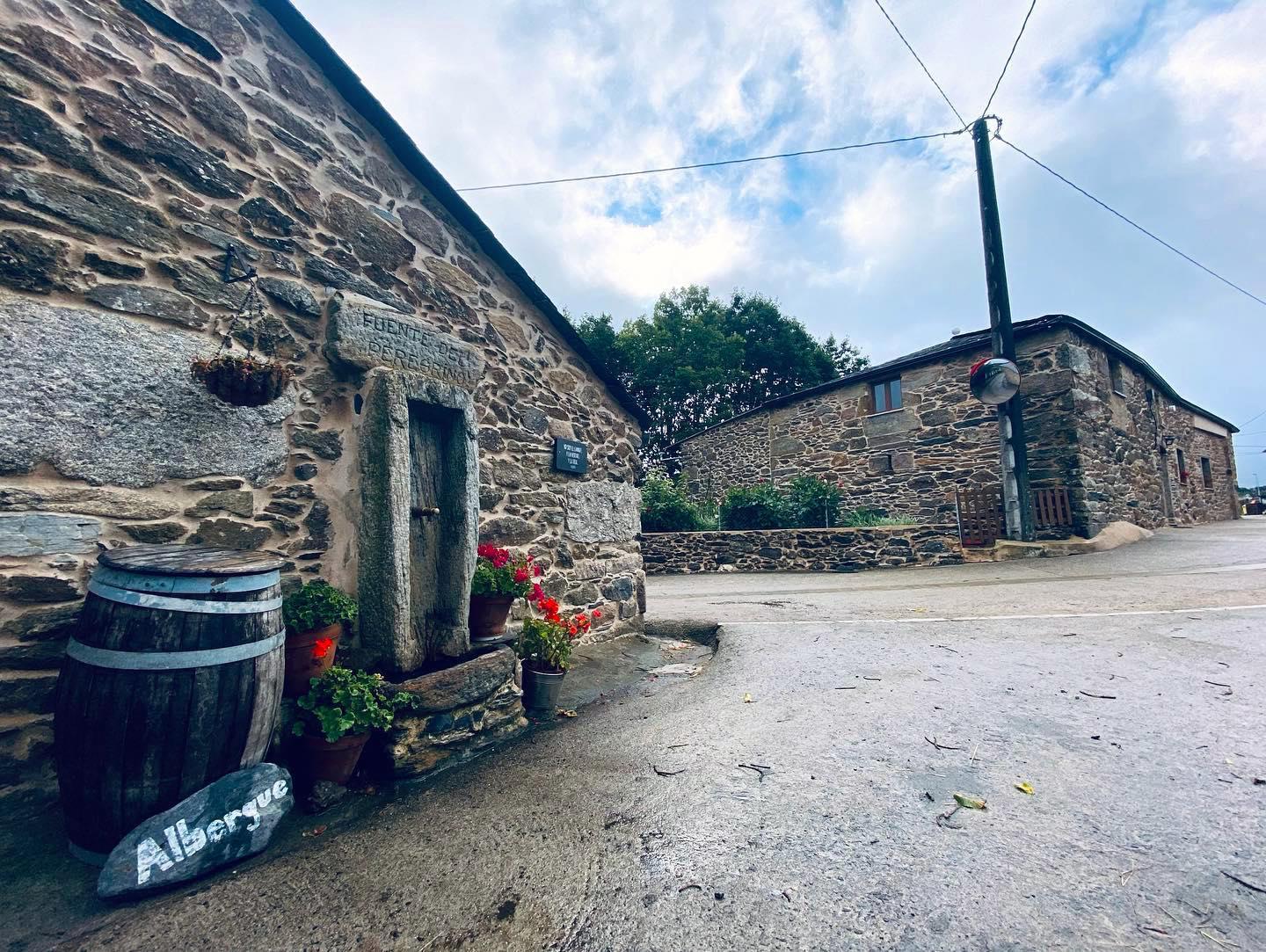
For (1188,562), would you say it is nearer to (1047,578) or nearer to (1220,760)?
(1047,578)

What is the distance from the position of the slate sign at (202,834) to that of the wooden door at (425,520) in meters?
1.50

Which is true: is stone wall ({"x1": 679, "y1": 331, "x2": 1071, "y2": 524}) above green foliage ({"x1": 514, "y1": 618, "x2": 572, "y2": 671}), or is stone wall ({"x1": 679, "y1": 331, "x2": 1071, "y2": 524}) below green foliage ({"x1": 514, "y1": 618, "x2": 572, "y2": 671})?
above

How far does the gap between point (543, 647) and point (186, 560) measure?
2.09 metres

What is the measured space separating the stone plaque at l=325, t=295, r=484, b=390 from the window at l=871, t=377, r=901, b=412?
12145 millimetres

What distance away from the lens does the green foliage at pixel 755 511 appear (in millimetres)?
12914

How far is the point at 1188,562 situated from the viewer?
8.11 m

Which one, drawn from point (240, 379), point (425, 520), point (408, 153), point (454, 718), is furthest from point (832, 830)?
point (408, 153)

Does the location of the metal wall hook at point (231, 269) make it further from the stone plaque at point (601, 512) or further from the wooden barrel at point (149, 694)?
the stone plaque at point (601, 512)

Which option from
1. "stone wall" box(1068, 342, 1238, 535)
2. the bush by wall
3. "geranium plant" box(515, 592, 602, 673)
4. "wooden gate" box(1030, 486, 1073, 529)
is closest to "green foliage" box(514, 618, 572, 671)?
"geranium plant" box(515, 592, 602, 673)

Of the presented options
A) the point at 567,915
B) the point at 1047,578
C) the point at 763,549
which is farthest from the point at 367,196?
the point at 763,549

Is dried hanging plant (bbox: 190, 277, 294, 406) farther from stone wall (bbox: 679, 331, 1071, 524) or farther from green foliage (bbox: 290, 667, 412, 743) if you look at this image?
stone wall (bbox: 679, 331, 1071, 524)

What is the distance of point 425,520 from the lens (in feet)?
12.4

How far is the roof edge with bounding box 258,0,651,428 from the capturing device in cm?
352

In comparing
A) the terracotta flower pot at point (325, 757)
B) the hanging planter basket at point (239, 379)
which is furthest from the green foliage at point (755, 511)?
the hanging planter basket at point (239, 379)
